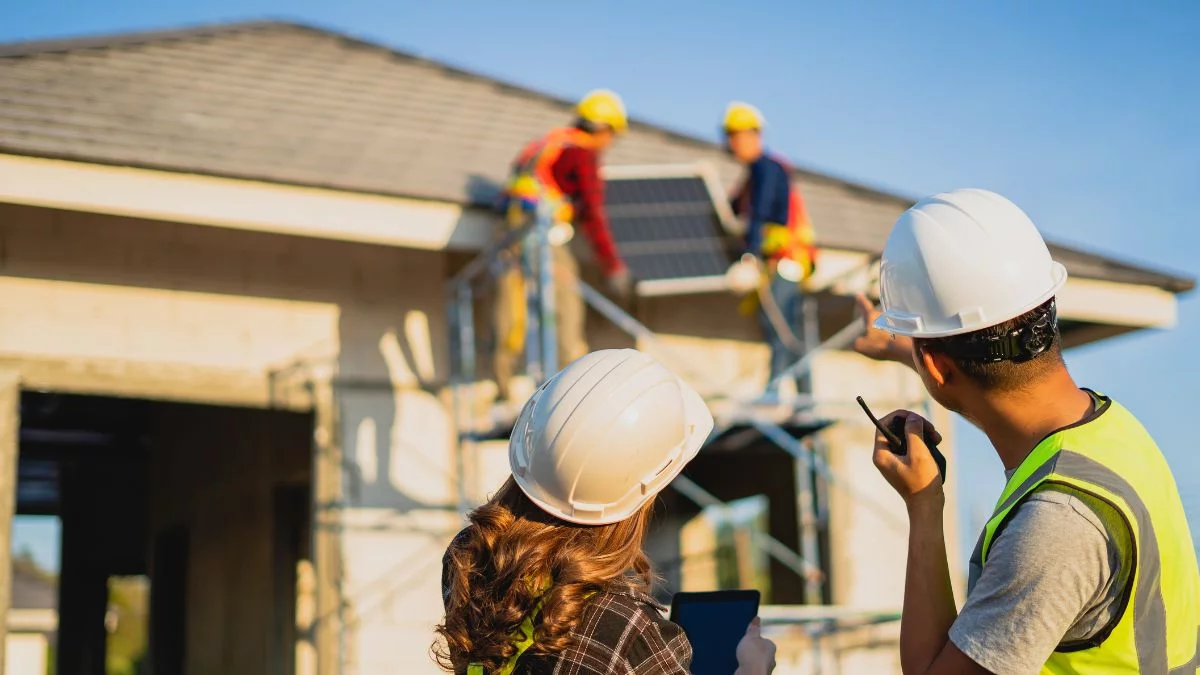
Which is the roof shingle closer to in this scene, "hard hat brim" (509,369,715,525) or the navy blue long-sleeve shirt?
the navy blue long-sleeve shirt

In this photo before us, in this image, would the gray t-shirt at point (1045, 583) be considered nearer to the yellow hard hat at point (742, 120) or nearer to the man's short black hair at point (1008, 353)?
the man's short black hair at point (1008, 353)

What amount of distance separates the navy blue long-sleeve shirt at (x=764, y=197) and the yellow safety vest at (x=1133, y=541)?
22.3ft

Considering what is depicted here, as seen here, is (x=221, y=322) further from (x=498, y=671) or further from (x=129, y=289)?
(x=498, y=671)

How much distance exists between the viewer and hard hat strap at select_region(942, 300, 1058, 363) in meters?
2.28

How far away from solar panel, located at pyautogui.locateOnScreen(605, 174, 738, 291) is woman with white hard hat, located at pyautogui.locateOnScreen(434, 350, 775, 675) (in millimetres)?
5958

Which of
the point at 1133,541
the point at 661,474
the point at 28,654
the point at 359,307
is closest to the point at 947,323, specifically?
the point at 1133,541

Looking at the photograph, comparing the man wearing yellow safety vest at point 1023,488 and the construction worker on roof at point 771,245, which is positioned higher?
the construction worker on roof at point 771,245

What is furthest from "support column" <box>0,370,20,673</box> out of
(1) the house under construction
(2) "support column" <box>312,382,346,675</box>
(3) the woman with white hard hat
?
(3) the woman with white hard hat

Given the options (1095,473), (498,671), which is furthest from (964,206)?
(498,671)

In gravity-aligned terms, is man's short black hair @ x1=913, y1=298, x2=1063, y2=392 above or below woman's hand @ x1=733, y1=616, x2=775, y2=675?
above

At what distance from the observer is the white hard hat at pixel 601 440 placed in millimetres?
2494

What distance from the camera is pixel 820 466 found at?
906 centimetres

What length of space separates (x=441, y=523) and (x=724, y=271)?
2.65 meters

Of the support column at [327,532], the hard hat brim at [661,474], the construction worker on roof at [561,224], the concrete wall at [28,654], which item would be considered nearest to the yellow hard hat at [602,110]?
the construction worker on roof at [561,224]
